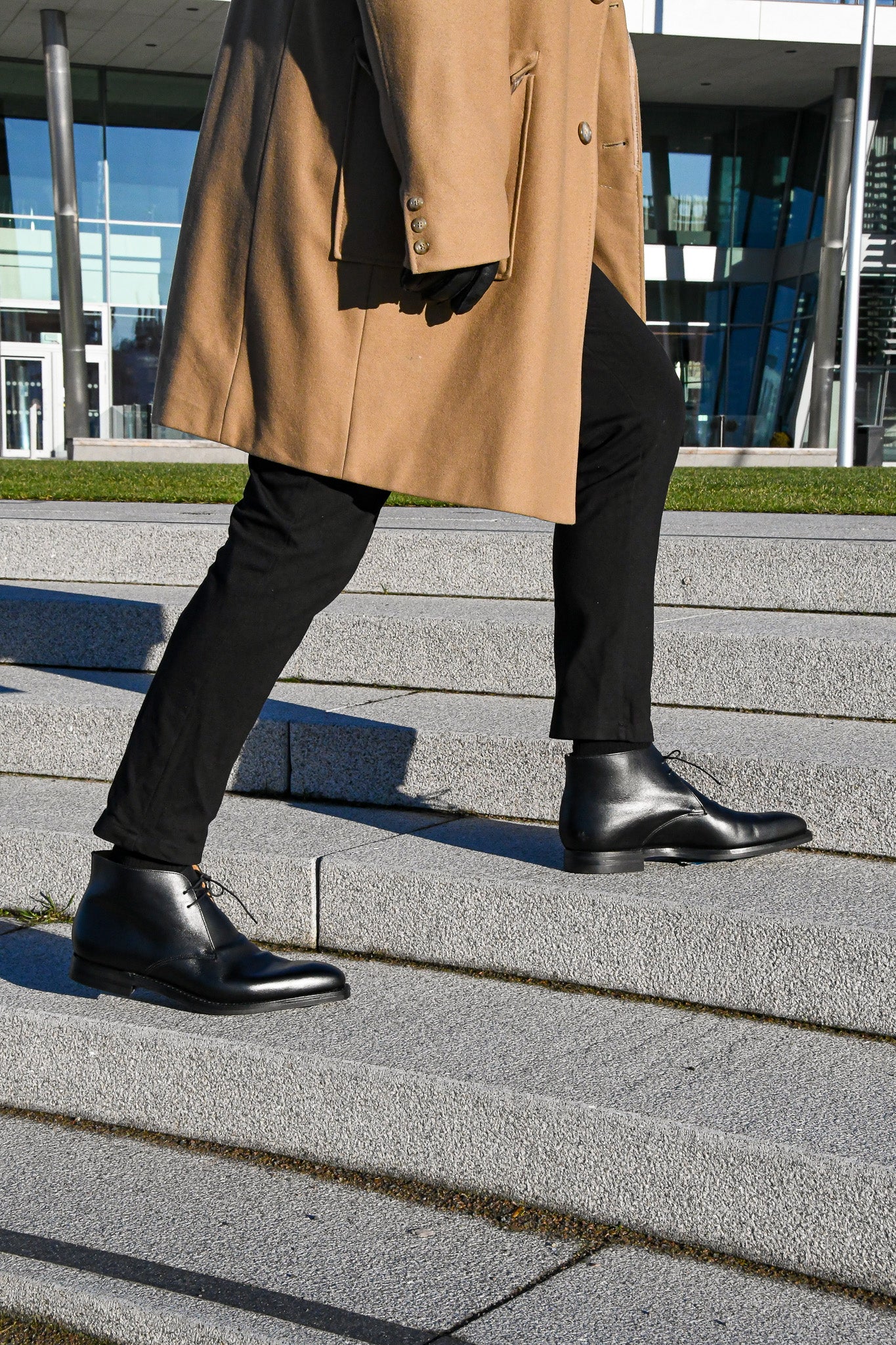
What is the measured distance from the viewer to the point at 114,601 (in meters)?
3.73

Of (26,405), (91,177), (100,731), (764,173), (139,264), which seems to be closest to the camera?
(100,731)

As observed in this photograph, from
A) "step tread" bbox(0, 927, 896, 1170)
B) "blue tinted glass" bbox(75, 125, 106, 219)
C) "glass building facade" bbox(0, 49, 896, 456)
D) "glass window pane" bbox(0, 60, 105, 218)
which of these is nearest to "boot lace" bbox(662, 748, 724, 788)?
"step tread" bbox(0, 927, 896, 1170)

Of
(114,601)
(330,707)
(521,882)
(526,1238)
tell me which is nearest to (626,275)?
(521,882)

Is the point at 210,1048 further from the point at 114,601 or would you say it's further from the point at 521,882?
the point at 114,601

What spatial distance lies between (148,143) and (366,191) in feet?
96.1

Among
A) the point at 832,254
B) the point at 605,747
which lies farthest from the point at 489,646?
the point at 832,254

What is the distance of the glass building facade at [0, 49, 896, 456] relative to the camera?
28.1m

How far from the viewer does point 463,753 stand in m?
2.71

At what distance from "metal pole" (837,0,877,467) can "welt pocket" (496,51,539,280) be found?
2503 cm

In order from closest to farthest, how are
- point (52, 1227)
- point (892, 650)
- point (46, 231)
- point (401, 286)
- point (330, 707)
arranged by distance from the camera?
point (52, 1227), point (401, 286), point (892, 650), point (330, 707), point (46, 231)

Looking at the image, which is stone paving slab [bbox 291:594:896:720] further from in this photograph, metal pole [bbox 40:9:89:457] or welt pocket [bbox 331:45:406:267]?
metal pole [bbox 40:9:89:457]

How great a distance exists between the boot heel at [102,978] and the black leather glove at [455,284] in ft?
3.43

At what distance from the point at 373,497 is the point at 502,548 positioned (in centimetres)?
191

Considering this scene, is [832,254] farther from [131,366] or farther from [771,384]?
[131,366]
